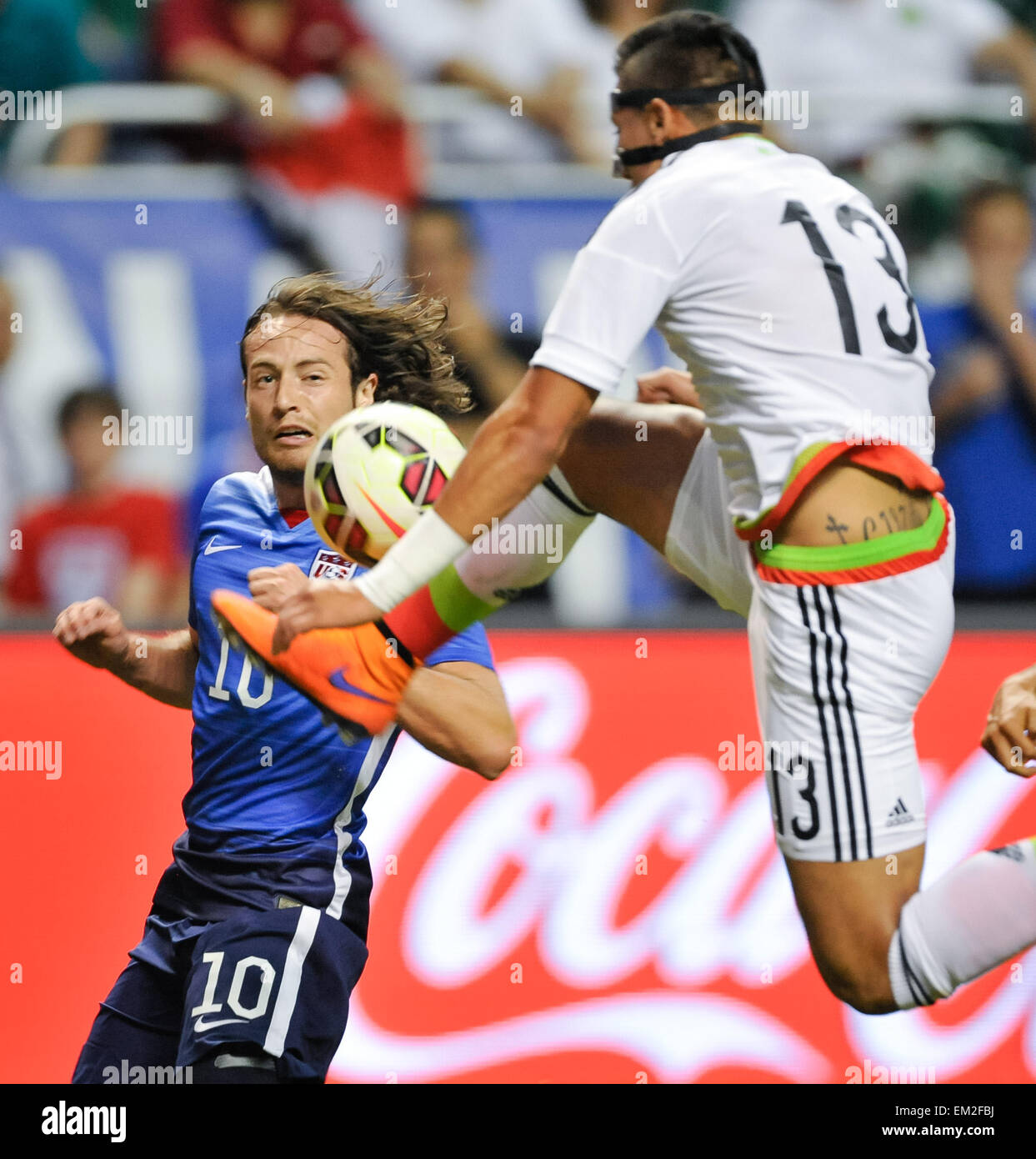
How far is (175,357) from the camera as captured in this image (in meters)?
5.30

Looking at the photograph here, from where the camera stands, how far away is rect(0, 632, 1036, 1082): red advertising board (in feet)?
13.8

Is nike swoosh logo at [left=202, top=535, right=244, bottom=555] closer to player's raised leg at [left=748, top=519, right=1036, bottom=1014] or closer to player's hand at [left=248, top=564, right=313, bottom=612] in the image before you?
player's hand at [left=248, top=564, right=313, bottom=612]

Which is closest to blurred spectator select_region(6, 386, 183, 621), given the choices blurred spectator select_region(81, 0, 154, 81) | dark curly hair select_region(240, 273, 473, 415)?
blurred spectator select_region(81, 0, 154, 81)

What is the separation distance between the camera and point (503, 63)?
5875mm

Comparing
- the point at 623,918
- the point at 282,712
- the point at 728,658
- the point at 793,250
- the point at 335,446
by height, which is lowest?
the point at 623,918

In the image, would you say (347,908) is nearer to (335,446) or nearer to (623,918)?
(335,446)

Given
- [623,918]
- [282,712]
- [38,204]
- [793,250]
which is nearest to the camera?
[793,250]

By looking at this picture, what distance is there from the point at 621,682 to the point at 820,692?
165 cm

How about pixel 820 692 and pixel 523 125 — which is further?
pixel 523 125

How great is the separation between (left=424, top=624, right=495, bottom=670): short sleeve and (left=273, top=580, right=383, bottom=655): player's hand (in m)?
0.33

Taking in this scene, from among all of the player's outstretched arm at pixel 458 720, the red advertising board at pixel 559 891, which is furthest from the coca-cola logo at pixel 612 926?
the player's outstretched arm at pixel 458 720

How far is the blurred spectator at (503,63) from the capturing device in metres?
5.80

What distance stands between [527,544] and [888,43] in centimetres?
376

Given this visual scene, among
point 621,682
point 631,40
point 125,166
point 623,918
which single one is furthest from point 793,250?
point 125,166
